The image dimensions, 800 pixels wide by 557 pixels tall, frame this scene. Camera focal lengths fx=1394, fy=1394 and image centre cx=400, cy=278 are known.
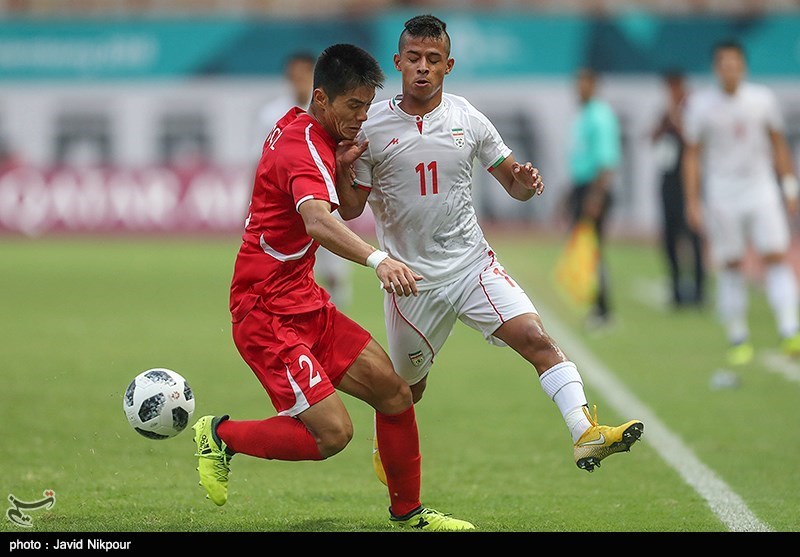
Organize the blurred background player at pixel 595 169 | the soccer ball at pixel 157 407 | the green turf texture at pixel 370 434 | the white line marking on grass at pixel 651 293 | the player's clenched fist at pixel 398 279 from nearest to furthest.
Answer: the player's clenched fist at pixel 398 279
the soccer ball at pixel 157 407
the green turf texture at pixel 370 434
the blurred background player at pixel 595 169
the white line marking on grass at pixel 651 293

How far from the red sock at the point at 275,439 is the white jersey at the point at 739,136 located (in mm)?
6950

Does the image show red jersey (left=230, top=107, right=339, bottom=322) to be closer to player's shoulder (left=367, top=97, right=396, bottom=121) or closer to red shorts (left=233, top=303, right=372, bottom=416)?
red shorts (left=233, top=303, right=372, bottom=416)

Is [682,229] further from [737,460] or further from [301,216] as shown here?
[301,216]

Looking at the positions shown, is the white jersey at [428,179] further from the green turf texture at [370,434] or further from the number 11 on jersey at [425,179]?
the green turf texture at [370,434]

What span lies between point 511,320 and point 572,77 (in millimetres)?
26319

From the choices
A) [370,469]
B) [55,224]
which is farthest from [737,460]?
[55,224]

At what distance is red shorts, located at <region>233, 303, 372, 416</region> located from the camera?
6254mm

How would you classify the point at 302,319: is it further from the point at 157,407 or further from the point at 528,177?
the point at 528,177

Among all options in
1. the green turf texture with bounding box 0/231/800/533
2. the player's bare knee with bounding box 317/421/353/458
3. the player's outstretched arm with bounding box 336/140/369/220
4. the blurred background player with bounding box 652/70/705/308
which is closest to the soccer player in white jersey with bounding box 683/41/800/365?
the green turf texture with bounding box 0/231/800/533

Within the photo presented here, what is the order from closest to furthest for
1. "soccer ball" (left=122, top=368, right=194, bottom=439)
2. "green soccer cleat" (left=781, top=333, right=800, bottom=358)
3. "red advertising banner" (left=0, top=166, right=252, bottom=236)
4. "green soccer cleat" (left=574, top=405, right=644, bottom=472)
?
"green soccer cleat" (left=574, top=405, right=644, bottom=472) < "soccer ball" (left=122, top=368, right=194, bottom=439) < "green soccer cleat" (left=781, top=333, right=800, bottom=358) < "red advertising banner" (left=0, top=166, right=252, bottom=236)

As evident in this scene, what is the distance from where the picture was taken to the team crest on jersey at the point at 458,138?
6.78 metres

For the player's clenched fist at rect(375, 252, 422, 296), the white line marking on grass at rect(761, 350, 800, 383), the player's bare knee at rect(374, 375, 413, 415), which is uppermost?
the player's clenched fist at rect(375, 252, 422, 296)

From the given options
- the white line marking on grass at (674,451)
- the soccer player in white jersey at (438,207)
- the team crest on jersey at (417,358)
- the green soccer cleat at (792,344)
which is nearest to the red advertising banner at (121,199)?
the white line marking on grass at (674,451)

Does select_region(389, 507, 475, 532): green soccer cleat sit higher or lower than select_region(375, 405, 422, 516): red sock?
lower
